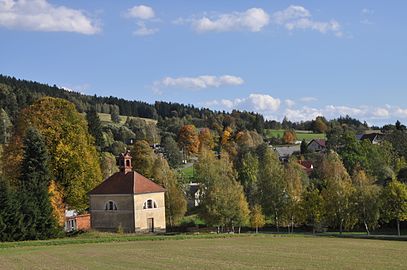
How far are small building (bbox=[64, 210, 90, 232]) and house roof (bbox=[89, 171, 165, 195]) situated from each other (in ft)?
13.3

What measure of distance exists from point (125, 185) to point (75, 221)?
7.41 metres

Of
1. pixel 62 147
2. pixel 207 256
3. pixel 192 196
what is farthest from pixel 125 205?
pixel 192 196

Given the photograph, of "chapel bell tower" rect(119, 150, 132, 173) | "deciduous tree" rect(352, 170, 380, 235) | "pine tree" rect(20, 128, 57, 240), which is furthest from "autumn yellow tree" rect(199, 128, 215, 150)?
"pine tree" rect(20, 128, 57, 240)

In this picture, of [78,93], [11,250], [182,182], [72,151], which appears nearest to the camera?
[11,250]

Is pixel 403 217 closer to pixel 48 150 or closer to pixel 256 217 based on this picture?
pixel 256 217

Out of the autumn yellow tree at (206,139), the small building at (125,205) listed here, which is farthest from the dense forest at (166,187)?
the autumn yellow tree at (206,139)

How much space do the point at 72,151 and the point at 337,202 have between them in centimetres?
2684

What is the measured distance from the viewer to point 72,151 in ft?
172

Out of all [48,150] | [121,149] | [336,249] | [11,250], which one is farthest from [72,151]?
[121,149]

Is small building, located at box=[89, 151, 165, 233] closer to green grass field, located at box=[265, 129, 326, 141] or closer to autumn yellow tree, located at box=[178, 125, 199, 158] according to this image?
autumn yellow tree, located at box=[178, 125, 199, 158]

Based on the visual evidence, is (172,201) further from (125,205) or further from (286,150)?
(286,150)

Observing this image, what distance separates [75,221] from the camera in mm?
60656

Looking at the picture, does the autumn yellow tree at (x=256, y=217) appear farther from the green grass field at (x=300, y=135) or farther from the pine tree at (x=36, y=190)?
the green grass field at (x=300, y=135)

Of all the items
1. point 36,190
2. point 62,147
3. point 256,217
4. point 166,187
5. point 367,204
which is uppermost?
point 62,147
